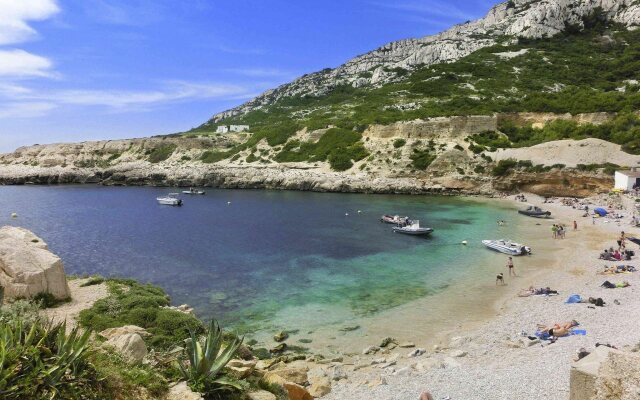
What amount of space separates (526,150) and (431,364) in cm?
6230

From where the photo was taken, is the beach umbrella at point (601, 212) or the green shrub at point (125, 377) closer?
the green shrub at point (125, 377)

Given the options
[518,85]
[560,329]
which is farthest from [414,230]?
[518,85]

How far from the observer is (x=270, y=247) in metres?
38.5

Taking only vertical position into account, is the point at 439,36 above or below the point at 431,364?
above

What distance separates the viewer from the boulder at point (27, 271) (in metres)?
16.7

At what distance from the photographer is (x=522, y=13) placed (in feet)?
494

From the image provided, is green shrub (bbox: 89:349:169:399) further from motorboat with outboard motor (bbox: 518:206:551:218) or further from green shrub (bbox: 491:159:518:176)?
green shrub (bbox: 491:159:518:176)

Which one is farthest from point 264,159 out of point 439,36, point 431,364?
point 439,36

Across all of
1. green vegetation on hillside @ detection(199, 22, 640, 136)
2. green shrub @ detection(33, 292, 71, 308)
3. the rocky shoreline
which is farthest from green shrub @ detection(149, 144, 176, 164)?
green shrub @ detection(33, 292, 71, 308)

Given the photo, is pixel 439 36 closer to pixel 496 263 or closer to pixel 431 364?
pixel 496 263

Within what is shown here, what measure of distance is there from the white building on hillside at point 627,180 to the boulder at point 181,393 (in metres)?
63.1

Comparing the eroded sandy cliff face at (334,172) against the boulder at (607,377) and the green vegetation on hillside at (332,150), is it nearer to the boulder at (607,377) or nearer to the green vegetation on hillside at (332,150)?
the green vegetation on hillside at (332,150)

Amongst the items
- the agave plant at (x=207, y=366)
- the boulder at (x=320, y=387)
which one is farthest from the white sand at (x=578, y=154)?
the agave plant at (x=207, y=366)

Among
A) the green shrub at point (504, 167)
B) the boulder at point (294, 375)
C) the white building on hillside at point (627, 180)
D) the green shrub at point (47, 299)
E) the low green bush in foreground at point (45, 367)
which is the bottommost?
the boulder at point (294, 375)
